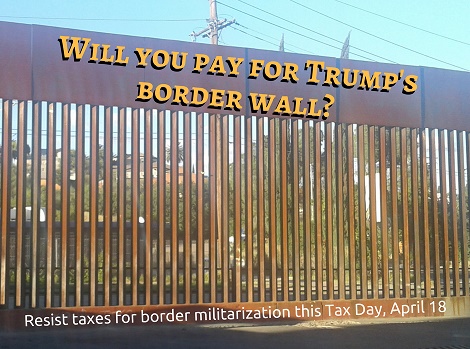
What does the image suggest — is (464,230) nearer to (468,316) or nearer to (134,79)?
(468,316)

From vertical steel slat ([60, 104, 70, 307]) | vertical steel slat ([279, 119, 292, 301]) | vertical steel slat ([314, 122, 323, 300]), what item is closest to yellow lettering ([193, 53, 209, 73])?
vertical steel slat ([279, 119, 292, 301])

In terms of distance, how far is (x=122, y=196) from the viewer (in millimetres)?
12391

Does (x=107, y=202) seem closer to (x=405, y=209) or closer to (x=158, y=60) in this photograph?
(x=158, y=60)

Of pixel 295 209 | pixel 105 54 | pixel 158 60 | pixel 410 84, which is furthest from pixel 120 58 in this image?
pixel 410 84

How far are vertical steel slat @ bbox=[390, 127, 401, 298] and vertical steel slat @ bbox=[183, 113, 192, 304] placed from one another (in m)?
3.92

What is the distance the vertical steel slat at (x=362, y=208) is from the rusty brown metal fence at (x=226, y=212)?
3cm

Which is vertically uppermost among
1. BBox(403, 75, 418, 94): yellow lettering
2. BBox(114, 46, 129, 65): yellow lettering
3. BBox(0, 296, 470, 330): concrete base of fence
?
BBox(114, 46, 129, 65): yellow lettering

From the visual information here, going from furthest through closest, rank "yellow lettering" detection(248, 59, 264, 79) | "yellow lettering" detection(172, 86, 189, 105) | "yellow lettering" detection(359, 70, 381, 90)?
"yellow lettering" detection(359, 70, 381, 90)
"yellow lettering" detection(248, 59, 264, 79)
"yellow lettering" detection(172, 86, 189, 105)

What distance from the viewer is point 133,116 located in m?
12.5

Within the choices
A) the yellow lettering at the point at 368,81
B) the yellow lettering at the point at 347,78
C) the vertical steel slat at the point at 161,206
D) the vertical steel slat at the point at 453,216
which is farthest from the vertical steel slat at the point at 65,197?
the vertical steel slat at the point at 453,216

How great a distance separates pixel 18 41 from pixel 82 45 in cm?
101

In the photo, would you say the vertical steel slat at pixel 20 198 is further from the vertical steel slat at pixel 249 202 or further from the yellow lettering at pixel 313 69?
the yellow lettering at pixel 313 69

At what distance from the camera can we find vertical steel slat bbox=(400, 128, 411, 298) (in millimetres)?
13844

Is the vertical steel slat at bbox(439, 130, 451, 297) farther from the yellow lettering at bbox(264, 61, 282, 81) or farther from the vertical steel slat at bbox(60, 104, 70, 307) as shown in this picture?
the vertical steel slat at bbox(60, 104, 70, 307)
